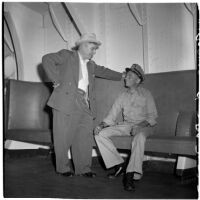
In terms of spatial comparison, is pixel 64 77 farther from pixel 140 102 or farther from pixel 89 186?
pixel 89 186

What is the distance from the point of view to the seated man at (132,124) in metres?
2.89

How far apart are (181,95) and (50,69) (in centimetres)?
173

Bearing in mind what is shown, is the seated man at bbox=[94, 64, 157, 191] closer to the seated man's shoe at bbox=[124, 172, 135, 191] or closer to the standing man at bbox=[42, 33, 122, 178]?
the seated man's shoe at bbox=[124, 172, 135, 191]

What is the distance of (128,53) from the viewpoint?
434 cm

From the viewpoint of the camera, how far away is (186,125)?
3.03 metres

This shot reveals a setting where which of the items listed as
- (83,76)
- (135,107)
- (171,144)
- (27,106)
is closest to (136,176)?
(171,144)

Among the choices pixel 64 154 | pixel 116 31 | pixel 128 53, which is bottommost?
pixel 64 154

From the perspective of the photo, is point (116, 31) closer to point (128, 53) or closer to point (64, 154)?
point (128, 53)

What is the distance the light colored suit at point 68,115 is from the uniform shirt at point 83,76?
0.20ft

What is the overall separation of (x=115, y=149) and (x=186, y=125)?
87 centimetres

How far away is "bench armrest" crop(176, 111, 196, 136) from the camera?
Result: 3.00 meters

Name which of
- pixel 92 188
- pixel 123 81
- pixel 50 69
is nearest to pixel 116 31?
pixel 123 81

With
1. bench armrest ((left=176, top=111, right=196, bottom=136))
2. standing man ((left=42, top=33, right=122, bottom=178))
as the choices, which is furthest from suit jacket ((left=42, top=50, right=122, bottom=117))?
bench armrest ((left=176, top=111, right=196, bottom=136))

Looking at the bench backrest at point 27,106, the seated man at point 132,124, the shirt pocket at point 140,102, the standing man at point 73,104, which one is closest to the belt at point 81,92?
the standing man at point 73,104
